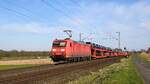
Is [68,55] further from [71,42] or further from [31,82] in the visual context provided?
[31,82]

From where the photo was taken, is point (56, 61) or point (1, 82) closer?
point (1, 82)

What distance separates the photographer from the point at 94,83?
1809cm

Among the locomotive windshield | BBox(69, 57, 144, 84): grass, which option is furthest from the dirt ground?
the locomotive windshield

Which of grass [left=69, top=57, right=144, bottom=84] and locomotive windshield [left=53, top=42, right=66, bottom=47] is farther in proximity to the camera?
locomotive windshield [left=53, top=42, right=66, bottom=47]

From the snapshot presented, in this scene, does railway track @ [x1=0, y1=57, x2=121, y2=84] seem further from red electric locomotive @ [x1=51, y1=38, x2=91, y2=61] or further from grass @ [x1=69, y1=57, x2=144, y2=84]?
red electric locomotive @ [x1=51, y1=38, x2=91, y2=61]

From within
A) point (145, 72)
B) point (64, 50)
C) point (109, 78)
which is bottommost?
point (145, 72)

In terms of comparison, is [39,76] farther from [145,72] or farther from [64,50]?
[64,50]

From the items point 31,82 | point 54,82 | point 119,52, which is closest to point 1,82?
point 31,82

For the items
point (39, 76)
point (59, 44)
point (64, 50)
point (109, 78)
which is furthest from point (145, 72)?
point (39, 76)

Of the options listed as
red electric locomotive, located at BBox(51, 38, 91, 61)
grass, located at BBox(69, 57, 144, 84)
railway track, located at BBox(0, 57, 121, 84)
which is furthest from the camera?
red electric locomotive, located at BBox(51, 38, 91, 61)

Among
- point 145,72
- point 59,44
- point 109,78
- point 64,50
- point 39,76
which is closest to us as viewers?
point 109,78

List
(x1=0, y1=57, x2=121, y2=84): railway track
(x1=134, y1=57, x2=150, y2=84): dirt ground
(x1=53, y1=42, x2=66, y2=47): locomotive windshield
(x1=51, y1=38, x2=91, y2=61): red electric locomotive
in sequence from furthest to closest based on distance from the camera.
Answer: (x1=53, y1=42, x2=66, y2=47): locomotive windshield
(x1=51, y1=38, x2=91, y2=61): red electric locomotive
(x1=134, y1=57, x2=150, y2=84): dirt ground
(x1=0, y1=57, x2=121, y2=84): railway track

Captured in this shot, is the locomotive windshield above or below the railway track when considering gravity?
above

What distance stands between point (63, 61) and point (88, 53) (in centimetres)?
1615
